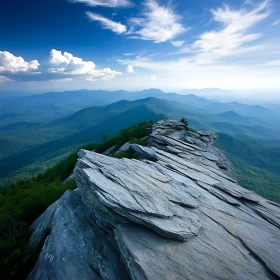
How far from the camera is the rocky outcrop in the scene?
1259cm

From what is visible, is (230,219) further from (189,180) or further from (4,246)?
(4,246)

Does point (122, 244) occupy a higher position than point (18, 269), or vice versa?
point (122, 244)

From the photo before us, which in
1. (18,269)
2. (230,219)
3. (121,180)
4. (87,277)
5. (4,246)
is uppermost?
(121,180)

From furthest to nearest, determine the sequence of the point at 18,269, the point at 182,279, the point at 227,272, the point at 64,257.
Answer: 1. the point at 18,269
2. the point at 64,257
3. the point at 227,272
4. the point at 182,279

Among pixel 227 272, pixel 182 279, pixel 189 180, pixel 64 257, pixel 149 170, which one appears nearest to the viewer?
pixel 182 279

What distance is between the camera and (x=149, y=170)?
2164 centimetres

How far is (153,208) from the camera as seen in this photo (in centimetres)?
1465

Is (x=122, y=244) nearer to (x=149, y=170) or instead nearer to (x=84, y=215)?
(x=84, y=215)

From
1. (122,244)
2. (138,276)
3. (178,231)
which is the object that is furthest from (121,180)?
(138,276)

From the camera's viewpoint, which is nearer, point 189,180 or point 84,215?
point 84,215

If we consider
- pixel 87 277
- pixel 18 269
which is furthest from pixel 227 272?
pixel 18 269

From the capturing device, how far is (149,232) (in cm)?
1401

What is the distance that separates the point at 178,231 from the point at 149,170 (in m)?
8.87

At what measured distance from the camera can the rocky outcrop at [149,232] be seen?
1259cm
